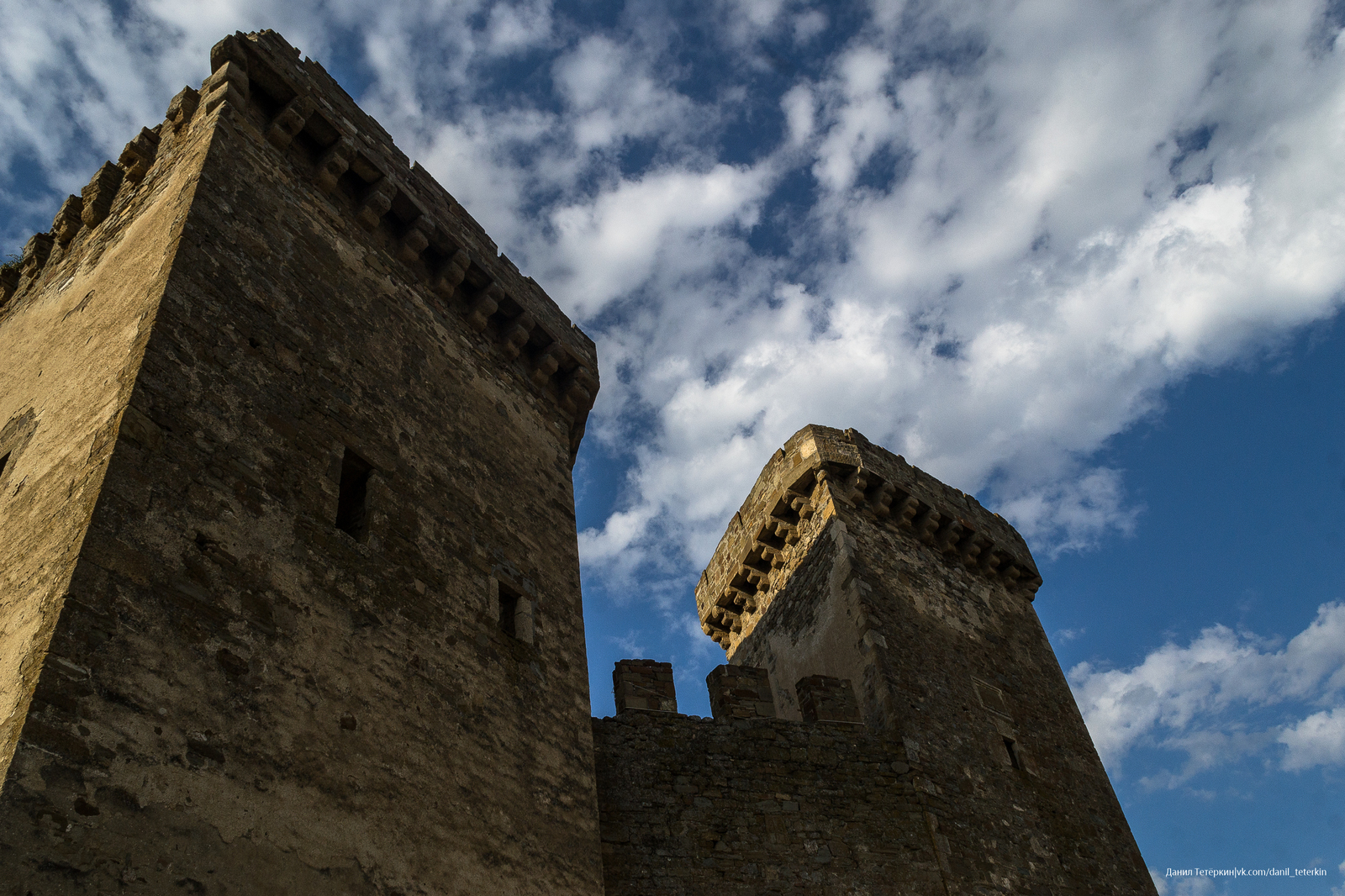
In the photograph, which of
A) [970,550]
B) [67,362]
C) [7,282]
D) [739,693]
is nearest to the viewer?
→ [67,362]

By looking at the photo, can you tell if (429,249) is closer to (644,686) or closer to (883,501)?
(644,686)

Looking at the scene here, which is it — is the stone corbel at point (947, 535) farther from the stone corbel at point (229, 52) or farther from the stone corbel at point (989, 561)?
the stone corbel at point (229, 52)

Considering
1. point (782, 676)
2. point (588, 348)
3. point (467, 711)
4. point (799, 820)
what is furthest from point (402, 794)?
point (782, 676)

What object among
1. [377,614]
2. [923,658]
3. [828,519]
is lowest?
[377,614]

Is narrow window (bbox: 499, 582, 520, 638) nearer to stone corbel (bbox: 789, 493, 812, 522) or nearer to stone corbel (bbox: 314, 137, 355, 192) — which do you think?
stone corbel (bbox: 314, 137, 355, 192)

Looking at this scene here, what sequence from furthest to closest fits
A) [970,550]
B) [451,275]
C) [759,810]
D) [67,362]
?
[970,550] → [451,275] → [759,810] → [67,362]

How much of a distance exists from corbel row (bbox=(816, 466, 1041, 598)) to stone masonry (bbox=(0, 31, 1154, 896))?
0.05 metres

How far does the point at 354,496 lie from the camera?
577 cm

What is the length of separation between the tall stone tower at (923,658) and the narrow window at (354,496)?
393 centimetres

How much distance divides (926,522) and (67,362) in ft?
27.7

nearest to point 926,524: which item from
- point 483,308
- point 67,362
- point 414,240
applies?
point 483,308

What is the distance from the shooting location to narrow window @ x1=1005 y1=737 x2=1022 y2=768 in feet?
29.3

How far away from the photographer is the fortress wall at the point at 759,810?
22.1 ft

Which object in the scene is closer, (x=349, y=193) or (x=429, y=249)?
(x=349, y=193)
